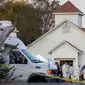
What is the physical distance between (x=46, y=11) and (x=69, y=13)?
1416 centimetres

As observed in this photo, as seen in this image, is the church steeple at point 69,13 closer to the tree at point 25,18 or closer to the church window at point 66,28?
the church window at point 66,28

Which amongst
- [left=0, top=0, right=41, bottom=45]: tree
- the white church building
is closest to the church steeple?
the white church building

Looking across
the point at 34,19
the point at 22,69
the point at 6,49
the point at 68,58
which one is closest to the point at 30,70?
the point at 22,69

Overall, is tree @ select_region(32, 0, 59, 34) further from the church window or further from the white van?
the white van

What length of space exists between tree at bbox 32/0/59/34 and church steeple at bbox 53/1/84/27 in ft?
35.5

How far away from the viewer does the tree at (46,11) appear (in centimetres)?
6919

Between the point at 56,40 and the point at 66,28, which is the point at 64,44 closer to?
the point at 56,40

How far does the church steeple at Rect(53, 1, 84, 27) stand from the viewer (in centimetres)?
5675

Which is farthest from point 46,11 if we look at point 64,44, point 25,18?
point 64,44

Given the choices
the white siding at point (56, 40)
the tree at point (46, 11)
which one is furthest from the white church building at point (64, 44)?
the tree at point (46, 11)

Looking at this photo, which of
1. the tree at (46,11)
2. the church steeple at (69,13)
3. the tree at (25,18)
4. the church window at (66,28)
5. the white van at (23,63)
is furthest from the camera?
the tree at (46,11)

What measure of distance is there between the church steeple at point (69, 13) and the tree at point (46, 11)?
10833mm

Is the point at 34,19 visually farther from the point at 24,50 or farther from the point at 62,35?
the point at 24,50

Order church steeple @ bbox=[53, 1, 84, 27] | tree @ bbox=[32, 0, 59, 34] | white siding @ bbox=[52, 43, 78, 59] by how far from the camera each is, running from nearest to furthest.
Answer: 1. white siding @ bbox=[52, 43, 78, 59]
2. church steeple @ bbox=[53, 1, 84, 27]
3. tree @ bbox=[32, 0, 59, 34]
